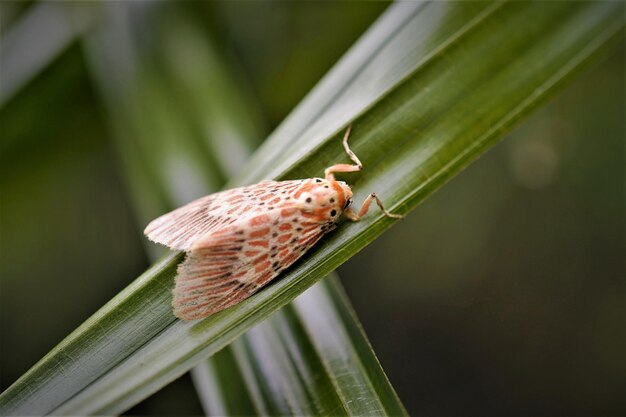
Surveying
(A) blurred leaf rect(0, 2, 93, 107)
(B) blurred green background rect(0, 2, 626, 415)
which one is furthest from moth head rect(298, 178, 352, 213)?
(A) blurred leaf rect(0, 2, 93, 107)

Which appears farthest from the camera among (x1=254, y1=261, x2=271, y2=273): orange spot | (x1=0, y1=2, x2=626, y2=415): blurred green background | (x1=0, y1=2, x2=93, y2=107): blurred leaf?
(x1=0, y1=2, x2=626, y2=415): blurred green background

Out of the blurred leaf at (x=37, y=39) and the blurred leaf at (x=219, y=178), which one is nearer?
the blurred leaf at (x=219, y=178)

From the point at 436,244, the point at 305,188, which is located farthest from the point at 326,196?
the point at 436,244

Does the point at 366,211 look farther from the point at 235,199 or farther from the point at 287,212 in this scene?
the point at 235,199

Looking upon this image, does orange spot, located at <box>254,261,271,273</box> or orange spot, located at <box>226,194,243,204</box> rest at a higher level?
orange spot, located at <box>226,194,243,204</box>

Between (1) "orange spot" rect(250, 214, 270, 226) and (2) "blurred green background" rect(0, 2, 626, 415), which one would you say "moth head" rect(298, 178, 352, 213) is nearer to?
(1) "orange spot" rect(250, 214, 270, 226)

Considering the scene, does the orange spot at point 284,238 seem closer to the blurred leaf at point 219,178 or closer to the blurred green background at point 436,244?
the blurred leaf at point 219,178

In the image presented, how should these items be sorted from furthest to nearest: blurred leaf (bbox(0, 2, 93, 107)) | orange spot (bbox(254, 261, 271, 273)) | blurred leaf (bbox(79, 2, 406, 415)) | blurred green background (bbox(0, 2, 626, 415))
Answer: blurred green background (bbox(0, 2, 626, 415))
blurred leaf (bbox(0, 2, 93, 107))
orange spot (bbox(254, 261, 271, 273))
blurred leaf (bbox(79, 2, 406, 415))

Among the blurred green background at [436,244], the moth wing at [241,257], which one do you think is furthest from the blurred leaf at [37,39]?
the moth wing at [241,257]
